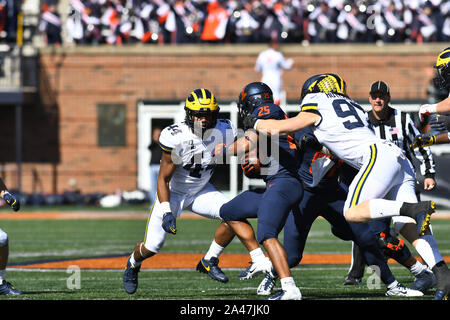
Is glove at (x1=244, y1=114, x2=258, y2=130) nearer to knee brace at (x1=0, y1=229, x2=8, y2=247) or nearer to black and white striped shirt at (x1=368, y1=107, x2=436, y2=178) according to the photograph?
black and white striped shirt at (x1=368, y1=107, x2=436, y2=178)

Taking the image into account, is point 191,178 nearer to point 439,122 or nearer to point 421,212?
point 439,122

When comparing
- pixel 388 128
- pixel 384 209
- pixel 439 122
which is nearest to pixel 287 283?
pixel 384 209

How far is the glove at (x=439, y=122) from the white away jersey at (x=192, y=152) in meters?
1.71

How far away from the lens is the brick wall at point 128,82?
2095 centimetres

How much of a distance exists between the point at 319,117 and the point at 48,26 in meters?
16.2

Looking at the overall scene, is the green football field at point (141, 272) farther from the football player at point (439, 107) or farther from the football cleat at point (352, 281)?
the football player at point (439, 107)

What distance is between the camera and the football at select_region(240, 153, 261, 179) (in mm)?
6887

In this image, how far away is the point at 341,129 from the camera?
6.41 metres

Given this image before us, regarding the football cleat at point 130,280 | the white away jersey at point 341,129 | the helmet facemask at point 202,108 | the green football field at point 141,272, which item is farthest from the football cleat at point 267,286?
the helmet facemask at point 202,108

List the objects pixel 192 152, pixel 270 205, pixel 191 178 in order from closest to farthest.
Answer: pixel 270 205 < pixel 192 152 < pixel 191 178

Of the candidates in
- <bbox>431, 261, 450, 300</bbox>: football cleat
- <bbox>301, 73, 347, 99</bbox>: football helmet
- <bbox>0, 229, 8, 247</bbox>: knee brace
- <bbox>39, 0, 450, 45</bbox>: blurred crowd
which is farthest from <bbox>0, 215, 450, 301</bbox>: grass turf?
<bbox>39, 0, 450, 45</bbox>: blurred crowd

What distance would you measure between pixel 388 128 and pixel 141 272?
3.18m

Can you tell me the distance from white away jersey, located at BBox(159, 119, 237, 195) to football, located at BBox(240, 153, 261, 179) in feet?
1.53

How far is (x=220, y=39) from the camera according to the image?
21.2 m
